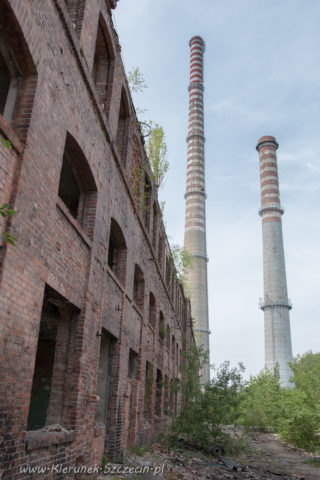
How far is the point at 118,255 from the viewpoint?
10219mm

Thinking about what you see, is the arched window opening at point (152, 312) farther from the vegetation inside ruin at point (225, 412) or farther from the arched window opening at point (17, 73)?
the arched window opening at point (17, 73)

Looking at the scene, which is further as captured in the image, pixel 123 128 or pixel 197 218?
pixel 197 218

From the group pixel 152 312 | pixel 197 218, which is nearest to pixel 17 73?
pixel 152 312

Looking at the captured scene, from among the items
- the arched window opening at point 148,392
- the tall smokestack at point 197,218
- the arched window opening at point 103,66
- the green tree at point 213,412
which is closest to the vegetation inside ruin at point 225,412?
the green tree at point 213,412

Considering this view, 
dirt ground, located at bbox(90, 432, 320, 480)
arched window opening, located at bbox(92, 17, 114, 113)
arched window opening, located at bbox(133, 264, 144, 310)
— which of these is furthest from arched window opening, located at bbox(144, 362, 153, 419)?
arched window opening, located at bbox(92, 17, 114, 113)

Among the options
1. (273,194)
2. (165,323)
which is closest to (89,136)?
(165,323)

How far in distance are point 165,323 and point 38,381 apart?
9603 mm

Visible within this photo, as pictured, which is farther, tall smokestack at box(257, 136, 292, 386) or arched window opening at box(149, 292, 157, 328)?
tall smokestack at box(257, 136, 292, 386)

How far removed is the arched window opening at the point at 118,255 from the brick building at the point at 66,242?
27 mm

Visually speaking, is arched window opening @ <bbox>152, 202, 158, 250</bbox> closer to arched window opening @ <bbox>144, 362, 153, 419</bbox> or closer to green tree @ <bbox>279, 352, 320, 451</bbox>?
arched window opening @ <bbox>144, 362, 153, 419</bbox>

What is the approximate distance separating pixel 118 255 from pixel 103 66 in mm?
4432

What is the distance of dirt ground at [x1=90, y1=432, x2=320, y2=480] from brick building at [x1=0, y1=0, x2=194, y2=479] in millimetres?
607

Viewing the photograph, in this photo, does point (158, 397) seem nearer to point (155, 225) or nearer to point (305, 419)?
point (305, 419)

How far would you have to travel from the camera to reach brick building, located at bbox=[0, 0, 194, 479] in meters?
4.57
